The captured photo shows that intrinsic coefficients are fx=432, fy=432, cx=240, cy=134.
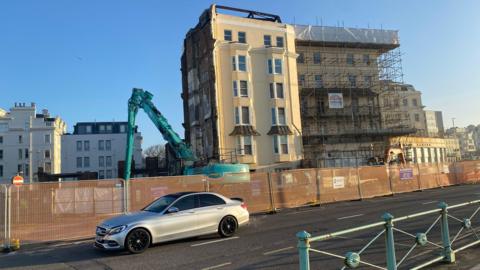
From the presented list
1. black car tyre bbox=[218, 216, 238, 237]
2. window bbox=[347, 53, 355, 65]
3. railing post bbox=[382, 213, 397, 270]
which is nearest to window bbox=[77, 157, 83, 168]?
window bbox=[347, 53, 355, 65]

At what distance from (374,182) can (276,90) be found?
67.1ft

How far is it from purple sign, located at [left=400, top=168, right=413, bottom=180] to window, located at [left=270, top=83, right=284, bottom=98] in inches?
713

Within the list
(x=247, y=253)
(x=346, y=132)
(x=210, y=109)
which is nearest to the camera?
(x=247, y=253)

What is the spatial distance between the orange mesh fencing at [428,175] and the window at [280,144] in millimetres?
14937

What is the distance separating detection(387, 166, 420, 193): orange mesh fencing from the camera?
28.7 metres

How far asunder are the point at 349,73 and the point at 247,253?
163 feet

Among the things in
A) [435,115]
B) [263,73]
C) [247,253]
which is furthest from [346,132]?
[435,115]

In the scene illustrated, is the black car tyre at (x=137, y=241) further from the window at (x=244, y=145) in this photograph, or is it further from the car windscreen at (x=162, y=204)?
the window at (x=244, y=145)

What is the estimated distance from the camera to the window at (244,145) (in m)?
42.6

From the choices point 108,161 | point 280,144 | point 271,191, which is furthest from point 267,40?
point 108,161

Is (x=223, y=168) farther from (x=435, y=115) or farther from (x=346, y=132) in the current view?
(x=435, y=115)

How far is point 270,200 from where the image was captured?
21203 mm

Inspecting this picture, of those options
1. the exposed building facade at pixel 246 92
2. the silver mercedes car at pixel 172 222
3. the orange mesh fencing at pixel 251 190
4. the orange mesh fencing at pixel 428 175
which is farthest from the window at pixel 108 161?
the silver mercedes car at pixel 172 222

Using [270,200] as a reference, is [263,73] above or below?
above
